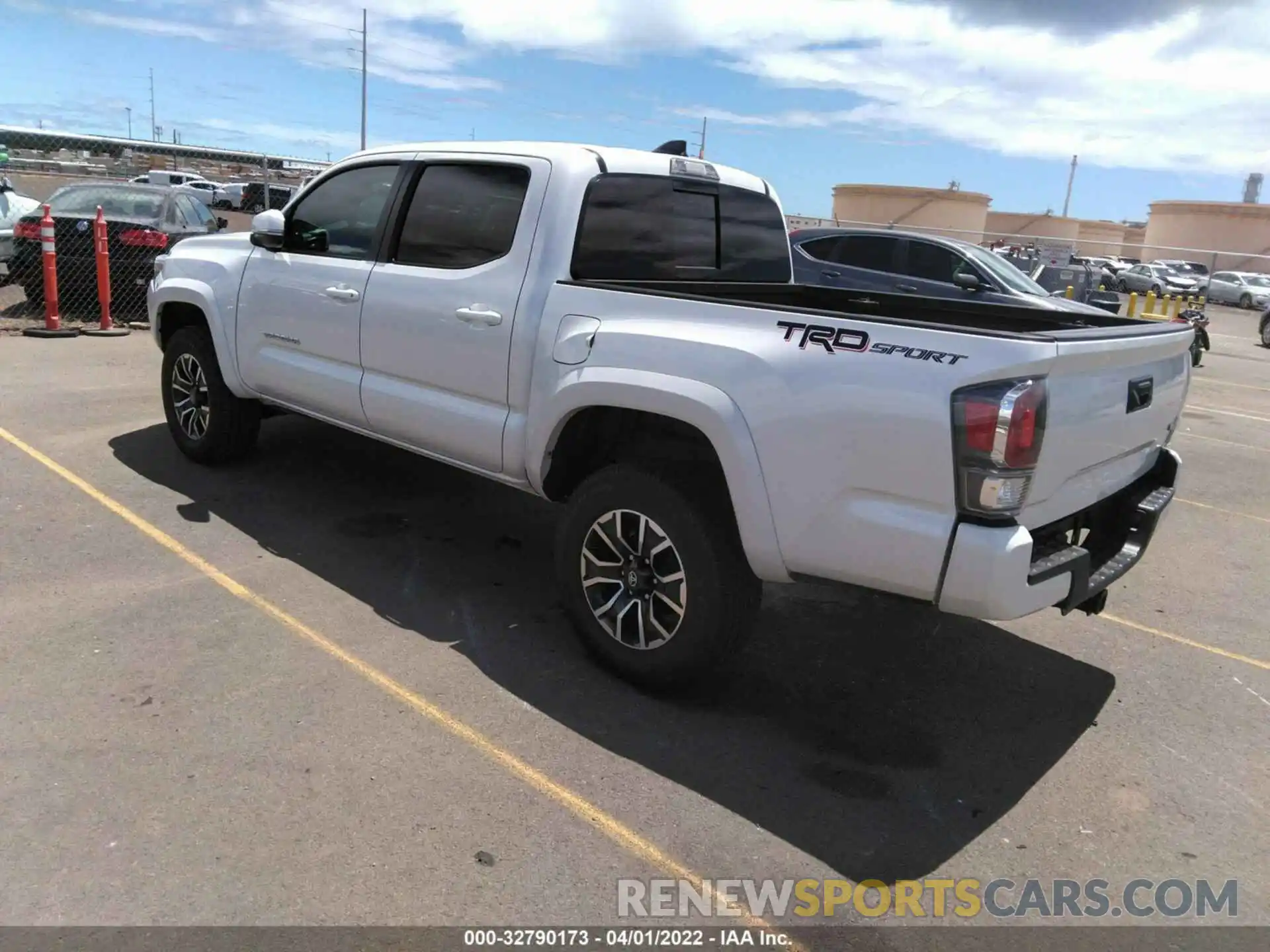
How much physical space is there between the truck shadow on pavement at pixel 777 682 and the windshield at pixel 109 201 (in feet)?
23.3

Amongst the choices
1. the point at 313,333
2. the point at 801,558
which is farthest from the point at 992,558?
the point at 313,333

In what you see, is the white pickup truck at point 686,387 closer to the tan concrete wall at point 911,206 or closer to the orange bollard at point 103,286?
the orange bollard at point 103,286

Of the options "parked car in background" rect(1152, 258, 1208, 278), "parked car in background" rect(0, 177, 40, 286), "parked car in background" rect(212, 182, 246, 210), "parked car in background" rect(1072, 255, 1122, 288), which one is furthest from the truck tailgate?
"parked car in background" rect(1152, 258, 1208, 278)

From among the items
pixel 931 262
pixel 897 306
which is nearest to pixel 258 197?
pixel 931 262

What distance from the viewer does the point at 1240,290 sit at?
33781mm

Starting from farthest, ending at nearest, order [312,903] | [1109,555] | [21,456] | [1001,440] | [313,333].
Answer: [21,456] → [313,333] → [1109,555] → [1001,440] → [312,903]

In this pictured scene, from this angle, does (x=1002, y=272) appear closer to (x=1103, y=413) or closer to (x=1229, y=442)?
(x=1229, y=442)

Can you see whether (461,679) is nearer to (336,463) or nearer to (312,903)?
(312,903)

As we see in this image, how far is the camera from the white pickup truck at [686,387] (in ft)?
9.59

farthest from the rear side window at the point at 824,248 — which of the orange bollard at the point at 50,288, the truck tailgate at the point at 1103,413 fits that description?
the orange bollard at the point at 50,288

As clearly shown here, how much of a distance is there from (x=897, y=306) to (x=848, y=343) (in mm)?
1882

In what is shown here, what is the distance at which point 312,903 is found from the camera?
8.43ft

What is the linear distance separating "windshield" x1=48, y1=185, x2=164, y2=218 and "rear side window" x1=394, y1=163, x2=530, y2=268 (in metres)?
8.57

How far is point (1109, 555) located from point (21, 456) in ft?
20.8
